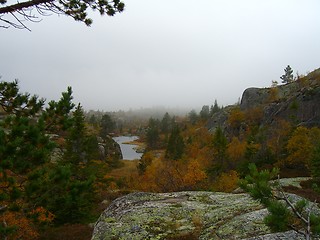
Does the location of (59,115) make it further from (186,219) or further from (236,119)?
(236,119)

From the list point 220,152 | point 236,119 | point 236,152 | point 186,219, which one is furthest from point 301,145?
point 236,119

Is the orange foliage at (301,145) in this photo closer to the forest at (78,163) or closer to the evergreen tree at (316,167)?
the forest at (78,163)

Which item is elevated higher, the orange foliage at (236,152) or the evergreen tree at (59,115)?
the evergreen tree at (59,115)

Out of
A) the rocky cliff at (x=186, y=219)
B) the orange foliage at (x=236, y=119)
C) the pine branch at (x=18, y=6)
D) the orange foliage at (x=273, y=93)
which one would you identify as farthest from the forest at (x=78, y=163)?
the orange foliage at (x=273, y=93)

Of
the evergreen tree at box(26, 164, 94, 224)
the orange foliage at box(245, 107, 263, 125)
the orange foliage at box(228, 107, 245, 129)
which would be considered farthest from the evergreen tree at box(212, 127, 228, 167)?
the evergreen tree at box(26, 164, 94, 224)

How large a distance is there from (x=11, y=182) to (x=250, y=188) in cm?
668

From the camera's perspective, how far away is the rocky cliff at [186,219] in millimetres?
7402

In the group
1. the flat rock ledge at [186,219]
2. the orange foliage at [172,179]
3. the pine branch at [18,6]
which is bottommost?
the orange foliage at [172,179]

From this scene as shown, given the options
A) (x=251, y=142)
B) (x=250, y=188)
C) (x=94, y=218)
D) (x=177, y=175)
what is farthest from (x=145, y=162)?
(x=250, y=188)

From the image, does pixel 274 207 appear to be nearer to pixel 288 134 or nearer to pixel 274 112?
pixel 288 134

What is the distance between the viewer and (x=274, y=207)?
13.6 ft

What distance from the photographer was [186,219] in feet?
28.3

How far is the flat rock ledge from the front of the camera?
7402 millimetres

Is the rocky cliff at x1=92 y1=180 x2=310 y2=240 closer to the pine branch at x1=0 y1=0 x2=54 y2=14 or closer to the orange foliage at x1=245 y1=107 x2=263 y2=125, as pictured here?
the pine branch at x1=0 y1=0 x2=54 y2=14
